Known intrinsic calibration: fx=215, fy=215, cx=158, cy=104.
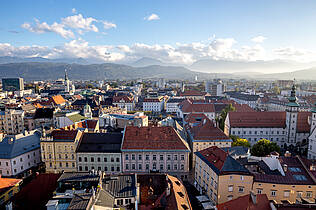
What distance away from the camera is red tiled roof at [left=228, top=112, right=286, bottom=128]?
277ft

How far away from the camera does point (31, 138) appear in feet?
195

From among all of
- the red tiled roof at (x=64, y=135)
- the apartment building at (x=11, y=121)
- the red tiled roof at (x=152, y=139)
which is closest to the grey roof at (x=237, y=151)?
the red tiled roof at (x=152, y=139)

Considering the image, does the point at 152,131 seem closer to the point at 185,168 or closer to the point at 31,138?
the point at 185,168

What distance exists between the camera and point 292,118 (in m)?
80.6

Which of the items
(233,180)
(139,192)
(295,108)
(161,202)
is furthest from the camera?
(295,108)

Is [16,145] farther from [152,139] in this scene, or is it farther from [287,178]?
[287,178]

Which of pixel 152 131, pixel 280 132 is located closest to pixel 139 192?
pixel 152 131

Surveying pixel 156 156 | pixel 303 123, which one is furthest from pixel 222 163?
pixel 303 123

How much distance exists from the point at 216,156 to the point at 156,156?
595 inches

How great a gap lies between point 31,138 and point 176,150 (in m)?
40.2

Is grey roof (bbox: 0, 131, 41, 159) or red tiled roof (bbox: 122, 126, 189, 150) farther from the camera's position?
grey roof (bbox: 0, 131, 41, 159)

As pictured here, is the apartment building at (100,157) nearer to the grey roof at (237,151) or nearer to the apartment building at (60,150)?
the apartment building at (60,150)

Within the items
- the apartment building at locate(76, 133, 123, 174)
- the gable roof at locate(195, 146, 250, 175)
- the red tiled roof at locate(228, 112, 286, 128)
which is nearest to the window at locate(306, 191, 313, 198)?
the gable roof at locate(195, 146, 250, 175)

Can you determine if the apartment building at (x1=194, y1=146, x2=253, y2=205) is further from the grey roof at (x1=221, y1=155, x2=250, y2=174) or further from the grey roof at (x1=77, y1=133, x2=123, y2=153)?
the grey roof at (x1=77, y1=133, x2=123, y2=153)
